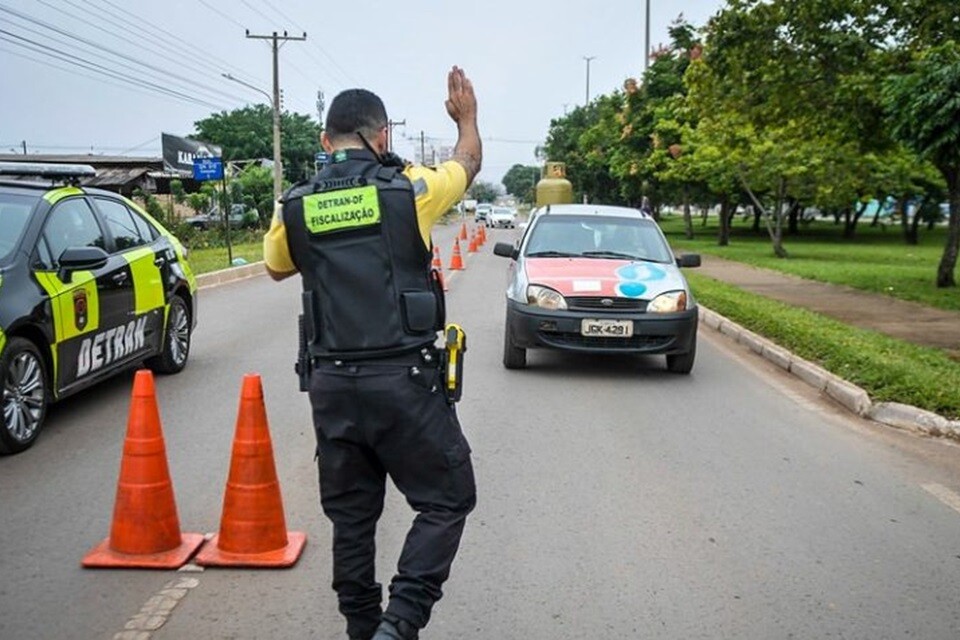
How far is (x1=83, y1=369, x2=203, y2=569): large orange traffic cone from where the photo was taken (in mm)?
4410

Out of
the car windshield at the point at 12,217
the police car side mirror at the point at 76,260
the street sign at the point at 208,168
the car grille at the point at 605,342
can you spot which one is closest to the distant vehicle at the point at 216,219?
the street sign at the point at 208,168

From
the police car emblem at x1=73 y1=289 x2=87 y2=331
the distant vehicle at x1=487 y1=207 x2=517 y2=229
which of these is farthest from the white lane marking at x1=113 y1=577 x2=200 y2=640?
the distant vehicle at x1=487 y1=207 x2=517 y2=229

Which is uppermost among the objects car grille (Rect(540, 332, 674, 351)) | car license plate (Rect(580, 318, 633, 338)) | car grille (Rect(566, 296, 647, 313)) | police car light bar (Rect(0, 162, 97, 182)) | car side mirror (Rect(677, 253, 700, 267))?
police car light bar (Rect(0, 162, 97, 182))

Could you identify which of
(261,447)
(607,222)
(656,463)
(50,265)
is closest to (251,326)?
(607,222)

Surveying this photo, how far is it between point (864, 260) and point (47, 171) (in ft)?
83.3

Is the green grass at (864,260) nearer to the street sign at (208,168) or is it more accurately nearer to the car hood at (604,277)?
the car hood at (604,277)

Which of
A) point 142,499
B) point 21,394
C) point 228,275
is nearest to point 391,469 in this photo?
point 142,499

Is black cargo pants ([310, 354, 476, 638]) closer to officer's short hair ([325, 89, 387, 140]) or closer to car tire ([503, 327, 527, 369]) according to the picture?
officer's short hair ([325, 89, 387, 140])

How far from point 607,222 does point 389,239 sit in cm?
794

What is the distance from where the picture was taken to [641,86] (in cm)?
4022

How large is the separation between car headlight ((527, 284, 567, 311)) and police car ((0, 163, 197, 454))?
3321 mm

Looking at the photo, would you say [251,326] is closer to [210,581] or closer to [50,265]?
[50,265]

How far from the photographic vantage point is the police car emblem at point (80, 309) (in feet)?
22.5

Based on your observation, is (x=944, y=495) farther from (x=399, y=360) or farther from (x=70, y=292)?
(x=70, y=292)
